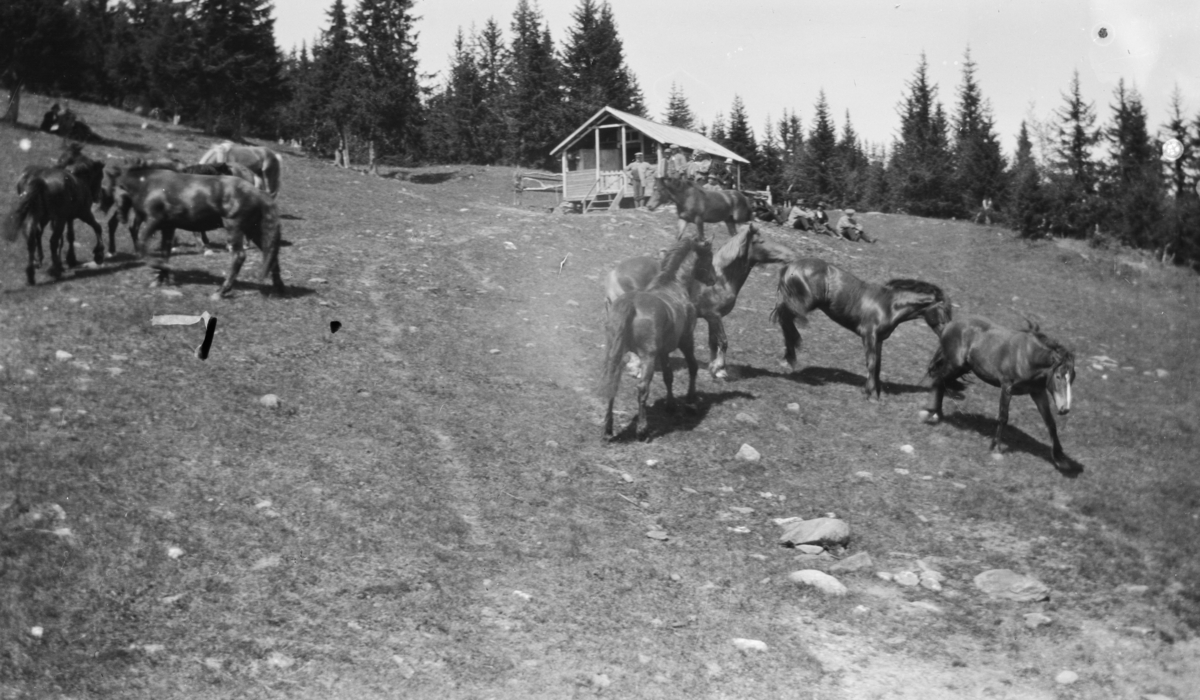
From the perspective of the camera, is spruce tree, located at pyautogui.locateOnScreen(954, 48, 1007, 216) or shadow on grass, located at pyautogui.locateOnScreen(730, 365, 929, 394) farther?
spruce tree, located at pyautogui.locateOnScreen(954, 48, 1007, 216)

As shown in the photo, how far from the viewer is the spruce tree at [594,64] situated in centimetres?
6338

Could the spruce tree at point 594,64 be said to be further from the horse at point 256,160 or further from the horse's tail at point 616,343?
the horse's tail at point 616,343

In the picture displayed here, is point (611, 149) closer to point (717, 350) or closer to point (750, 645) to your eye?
point (717, 350)

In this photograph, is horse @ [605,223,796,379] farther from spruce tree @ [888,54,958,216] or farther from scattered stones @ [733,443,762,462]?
spruce tree @ [888,54,958,216]

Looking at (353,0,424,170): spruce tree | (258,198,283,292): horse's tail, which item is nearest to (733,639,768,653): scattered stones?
(258,198,283,292): horse's tail

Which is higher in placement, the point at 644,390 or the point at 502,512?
the point at 644,390

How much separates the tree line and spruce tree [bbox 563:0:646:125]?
101 millimetres

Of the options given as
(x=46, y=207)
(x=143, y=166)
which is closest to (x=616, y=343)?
(x=143, y=166)

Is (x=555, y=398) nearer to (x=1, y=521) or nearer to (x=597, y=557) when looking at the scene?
(x=597, y=557)

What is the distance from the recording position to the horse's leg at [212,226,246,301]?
13.6m

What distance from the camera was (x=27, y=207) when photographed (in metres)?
13.7

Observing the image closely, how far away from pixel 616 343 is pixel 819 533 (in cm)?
306

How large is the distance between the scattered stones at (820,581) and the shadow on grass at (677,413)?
3205mm

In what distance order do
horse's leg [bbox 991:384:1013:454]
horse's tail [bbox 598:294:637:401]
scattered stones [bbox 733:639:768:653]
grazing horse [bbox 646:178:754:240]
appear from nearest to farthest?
1. scattered stones [bbox 733:639:768:653]
2. horse's tail [bbox 598:294:637:401]
3. horse's leg [bbox 991:384:1013:454]
4. grazing horse [bbox 646:178:754:240]
